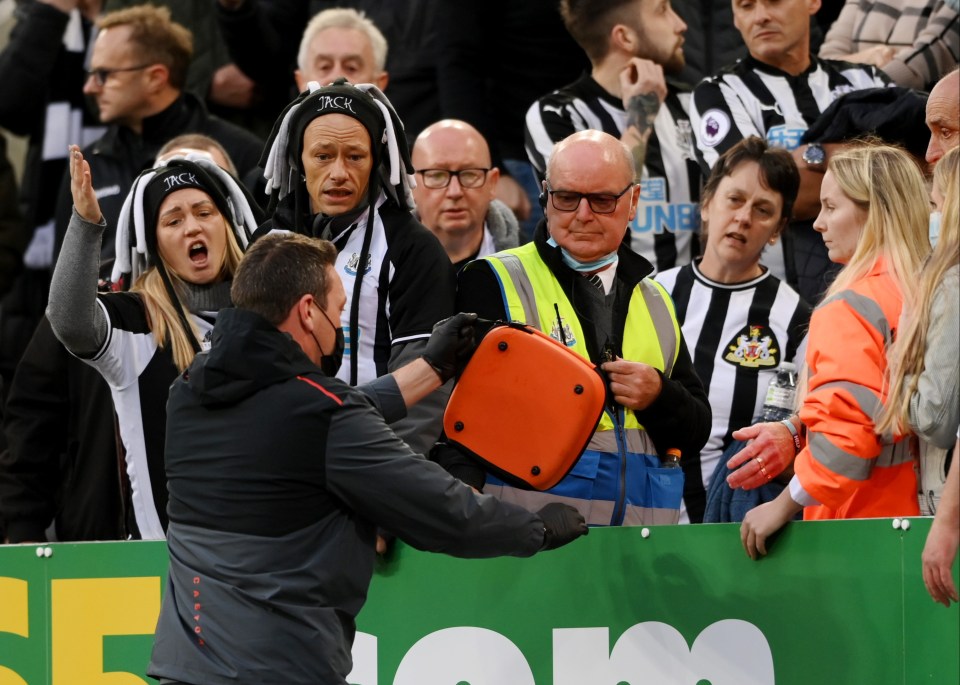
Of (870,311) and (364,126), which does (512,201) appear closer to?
(364,126)

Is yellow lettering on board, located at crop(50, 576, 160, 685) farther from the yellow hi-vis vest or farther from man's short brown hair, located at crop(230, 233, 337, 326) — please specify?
man's short brown hair, located at crop(230, 233, 337, 326)

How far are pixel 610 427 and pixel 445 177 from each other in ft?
5.56

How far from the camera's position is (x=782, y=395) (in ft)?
17.0

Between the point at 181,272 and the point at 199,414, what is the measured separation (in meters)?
1.48

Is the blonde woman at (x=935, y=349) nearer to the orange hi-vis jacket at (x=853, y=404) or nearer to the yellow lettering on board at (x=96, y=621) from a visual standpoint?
the orange hi-vis jacket at (x=853, y=404)

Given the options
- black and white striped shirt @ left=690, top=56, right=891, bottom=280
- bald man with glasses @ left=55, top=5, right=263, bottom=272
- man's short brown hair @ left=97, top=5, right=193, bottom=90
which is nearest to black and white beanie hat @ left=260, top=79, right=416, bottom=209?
black and white striped shirt @ left=690, top=56, right=891, bottom=280

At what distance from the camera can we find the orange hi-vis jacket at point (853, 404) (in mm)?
3824

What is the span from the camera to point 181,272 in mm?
5055

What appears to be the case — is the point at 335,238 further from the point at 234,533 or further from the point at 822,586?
the point at 822,586

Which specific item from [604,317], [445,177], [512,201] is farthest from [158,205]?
[512,201]

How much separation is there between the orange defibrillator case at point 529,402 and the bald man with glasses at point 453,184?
163cm

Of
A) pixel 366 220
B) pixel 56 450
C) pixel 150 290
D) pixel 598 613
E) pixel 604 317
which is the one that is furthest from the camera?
pixel 56 450

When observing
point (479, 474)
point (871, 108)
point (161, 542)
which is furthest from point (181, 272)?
point (871, 108)

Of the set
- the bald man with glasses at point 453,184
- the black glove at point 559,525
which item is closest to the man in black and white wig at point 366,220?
the black glove at point 559,525
